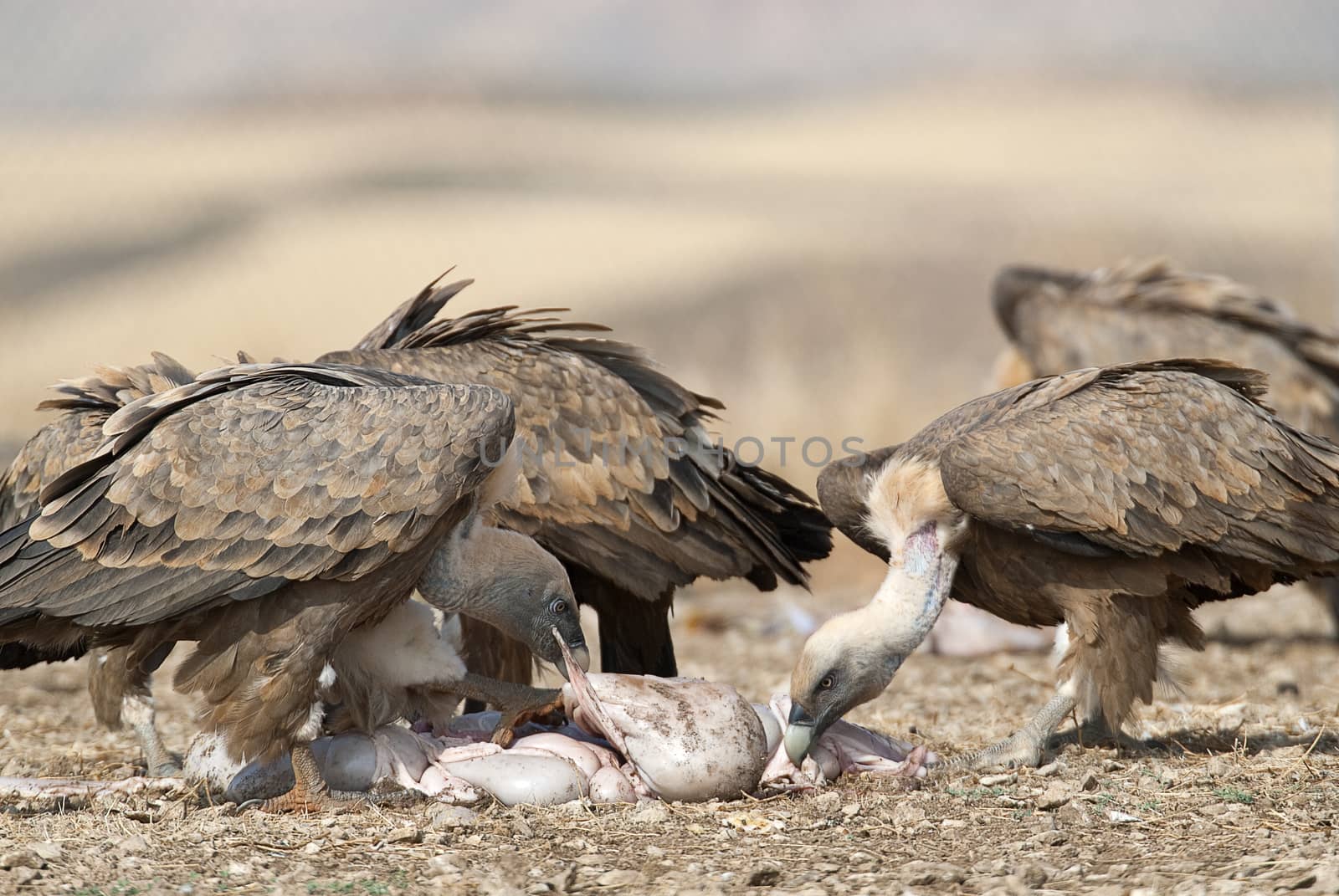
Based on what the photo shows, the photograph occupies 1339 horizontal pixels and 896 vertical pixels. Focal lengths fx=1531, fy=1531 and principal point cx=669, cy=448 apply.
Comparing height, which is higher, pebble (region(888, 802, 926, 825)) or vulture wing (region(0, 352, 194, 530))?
vulture wing (region(0, 352, 194, 530))

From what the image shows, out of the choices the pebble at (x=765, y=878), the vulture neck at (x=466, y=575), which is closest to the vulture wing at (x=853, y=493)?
the vulture neck at (x=466, y=575)

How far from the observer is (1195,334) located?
1032cm

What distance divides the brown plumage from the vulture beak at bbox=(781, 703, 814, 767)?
155cm

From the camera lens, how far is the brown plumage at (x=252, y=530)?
5.41 meters

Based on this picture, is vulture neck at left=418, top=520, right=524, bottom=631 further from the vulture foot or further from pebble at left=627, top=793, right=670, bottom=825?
pebble at left=627, top=793, right=670, bottom=825

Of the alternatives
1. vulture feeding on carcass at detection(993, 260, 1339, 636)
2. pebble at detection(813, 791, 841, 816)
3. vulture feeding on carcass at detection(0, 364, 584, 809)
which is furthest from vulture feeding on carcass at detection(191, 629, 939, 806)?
vulture feeding on carcass at detection(993, 260, 1339, 636)

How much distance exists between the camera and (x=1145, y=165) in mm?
49562

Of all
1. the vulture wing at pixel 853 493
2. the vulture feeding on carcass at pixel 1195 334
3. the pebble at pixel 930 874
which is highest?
the vulture feeding on carcass at pixel 1195 334

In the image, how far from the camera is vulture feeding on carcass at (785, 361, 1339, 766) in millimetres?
6102

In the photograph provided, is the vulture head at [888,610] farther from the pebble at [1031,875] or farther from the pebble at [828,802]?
the pebble at [1031,875]

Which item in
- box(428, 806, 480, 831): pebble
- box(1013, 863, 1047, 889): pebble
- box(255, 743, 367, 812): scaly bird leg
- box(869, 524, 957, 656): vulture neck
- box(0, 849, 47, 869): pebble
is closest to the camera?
box(1013, 863, 1047, 889): pebble

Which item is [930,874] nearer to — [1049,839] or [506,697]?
[1049,839]

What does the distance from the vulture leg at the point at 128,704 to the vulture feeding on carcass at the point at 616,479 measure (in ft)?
4.81

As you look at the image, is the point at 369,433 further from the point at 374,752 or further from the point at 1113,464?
the point at 1113,464
